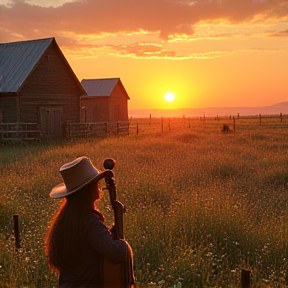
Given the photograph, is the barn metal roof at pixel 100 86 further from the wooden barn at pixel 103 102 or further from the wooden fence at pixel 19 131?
the wooden fence at pixel 19 131

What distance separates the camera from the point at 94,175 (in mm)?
2826

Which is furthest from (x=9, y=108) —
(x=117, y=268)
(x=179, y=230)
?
(x=117, y=268)

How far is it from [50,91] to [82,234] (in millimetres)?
23439

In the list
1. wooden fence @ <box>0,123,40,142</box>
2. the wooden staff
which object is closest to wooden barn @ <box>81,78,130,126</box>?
wooden fence @ <box>0,123,40,142</box>

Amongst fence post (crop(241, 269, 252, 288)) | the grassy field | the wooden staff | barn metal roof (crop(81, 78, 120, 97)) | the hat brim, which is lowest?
the grassy field

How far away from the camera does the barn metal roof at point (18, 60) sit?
925 inches

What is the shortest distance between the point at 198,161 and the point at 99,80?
27.7 m

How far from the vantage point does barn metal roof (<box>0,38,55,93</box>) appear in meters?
23.5

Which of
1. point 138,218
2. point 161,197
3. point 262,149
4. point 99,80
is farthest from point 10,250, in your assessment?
point 99,80

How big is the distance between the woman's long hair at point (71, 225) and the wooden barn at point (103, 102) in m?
33.9

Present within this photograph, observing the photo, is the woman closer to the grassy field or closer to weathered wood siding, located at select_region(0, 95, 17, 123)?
the grassy field

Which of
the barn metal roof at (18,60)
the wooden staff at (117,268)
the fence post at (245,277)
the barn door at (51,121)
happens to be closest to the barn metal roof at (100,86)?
the barn metal roof at (18,60)

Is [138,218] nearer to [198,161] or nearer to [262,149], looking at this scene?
[198,161]

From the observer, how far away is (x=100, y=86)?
127 ft
